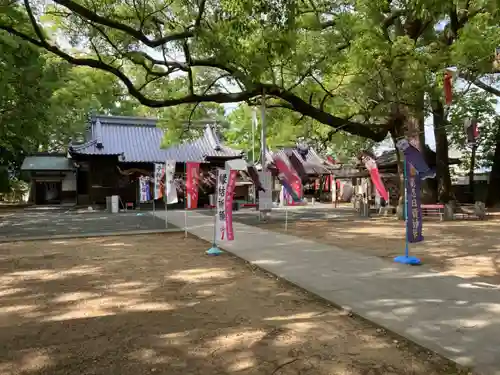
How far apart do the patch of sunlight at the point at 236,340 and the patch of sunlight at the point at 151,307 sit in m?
1.31

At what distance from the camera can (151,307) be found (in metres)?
5.35

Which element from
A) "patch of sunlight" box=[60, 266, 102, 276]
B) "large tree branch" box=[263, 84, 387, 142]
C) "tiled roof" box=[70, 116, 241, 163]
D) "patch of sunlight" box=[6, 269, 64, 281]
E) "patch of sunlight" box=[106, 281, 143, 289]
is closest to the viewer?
"patch of sunlight" box=[106, 281, 143, 289]

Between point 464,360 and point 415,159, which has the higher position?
point 415,159

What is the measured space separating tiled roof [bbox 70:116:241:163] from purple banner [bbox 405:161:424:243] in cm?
2012

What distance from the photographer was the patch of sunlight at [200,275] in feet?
22.9

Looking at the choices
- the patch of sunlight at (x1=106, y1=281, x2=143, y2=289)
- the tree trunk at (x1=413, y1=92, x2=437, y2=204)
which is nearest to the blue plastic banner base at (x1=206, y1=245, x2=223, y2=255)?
the patch of sunlight at (x1=106, y1=281, x2=143, y2=289)

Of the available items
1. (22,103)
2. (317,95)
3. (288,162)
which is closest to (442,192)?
(317,95)

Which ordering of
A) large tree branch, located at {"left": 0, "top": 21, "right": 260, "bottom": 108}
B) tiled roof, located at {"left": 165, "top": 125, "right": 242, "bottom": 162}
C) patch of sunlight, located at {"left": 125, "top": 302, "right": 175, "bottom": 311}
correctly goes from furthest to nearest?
tiled roof, located at {"left": 165, "top": 125, "right": 242, "bottom": 162}, large tree branch, located at {"left": 0, "top": 21, "right": 260, "bottom": 108}, patch of sunlight, located at {"left": 125, "top": 302, "right": 175, "bottom": 311}

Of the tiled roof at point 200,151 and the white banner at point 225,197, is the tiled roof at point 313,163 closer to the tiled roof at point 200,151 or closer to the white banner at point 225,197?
the tiled roof at point 200,151

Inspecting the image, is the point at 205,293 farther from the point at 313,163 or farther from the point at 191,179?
the point at 313,163

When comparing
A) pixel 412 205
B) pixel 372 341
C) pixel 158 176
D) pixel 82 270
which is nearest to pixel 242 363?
pixel 372 341

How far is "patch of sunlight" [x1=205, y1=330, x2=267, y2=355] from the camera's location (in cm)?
396

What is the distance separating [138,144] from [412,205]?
22.8 meters

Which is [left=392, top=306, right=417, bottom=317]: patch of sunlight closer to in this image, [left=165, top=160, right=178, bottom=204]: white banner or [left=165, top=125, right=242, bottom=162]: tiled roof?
[left=165, top=160, right=178, bottom=204]: white banner
